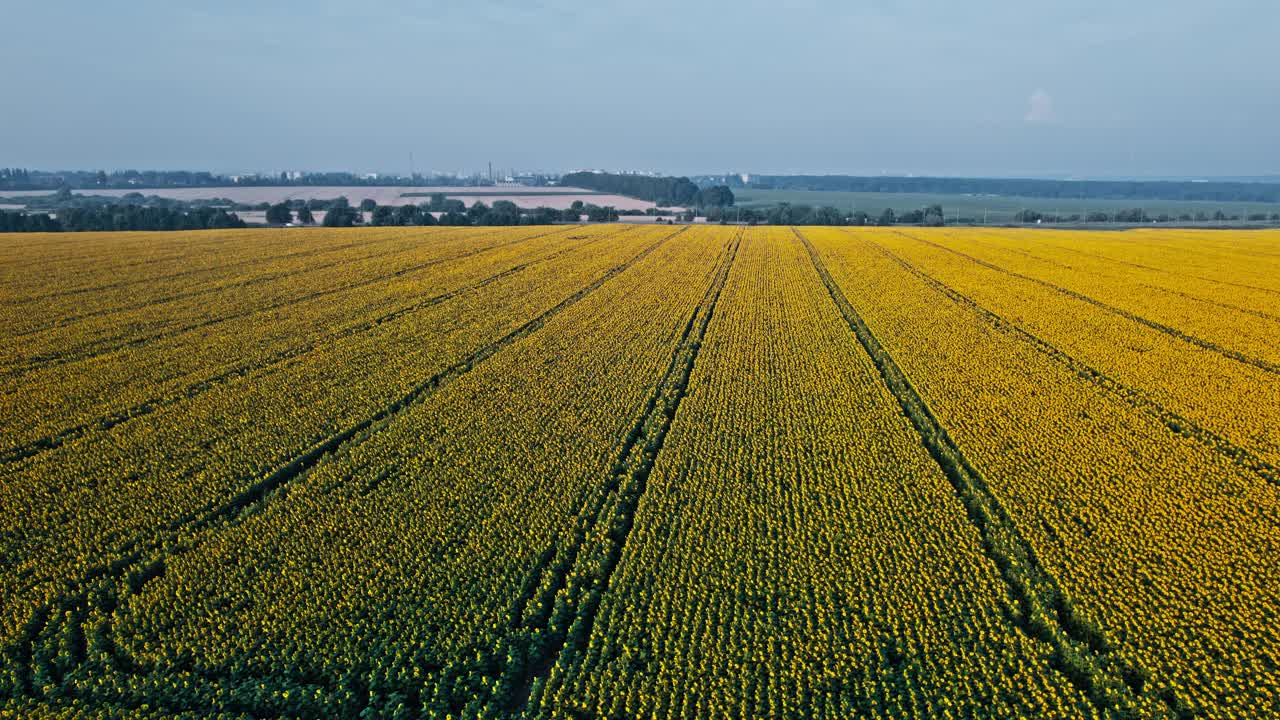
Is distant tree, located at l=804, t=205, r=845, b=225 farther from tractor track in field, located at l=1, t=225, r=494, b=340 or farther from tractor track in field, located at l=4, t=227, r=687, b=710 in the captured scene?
tractor track in field, located at l=4, t=227, r=687, b=710

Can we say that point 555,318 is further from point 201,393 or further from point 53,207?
point 53,207

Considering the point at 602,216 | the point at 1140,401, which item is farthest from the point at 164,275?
the point at 602,216

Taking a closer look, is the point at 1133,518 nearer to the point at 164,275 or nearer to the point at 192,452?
the point at 192,452

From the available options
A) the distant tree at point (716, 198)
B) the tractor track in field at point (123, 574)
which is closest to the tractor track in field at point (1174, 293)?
the tractor track in field at point (123, 574)

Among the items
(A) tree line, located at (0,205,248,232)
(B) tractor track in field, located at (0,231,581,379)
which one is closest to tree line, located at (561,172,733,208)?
(A) tree line, located at (0,205,248,232)

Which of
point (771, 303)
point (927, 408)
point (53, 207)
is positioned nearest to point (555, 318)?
point (771, 303)

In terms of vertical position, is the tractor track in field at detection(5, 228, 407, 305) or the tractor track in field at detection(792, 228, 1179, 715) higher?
the tractor track in field at detection(5, 228, 407, 305)

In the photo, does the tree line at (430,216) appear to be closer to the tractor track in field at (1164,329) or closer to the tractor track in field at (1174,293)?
the tractor track in field at (1174,293)
